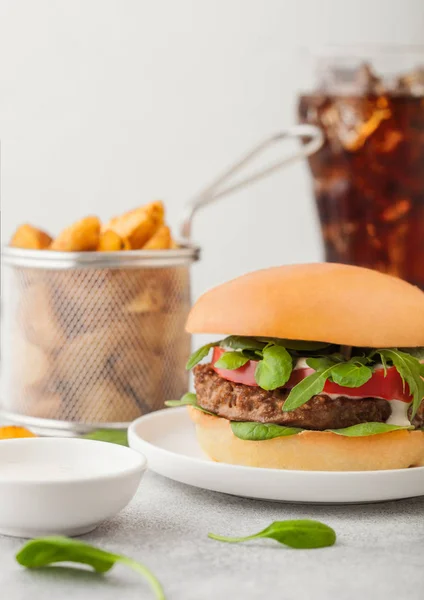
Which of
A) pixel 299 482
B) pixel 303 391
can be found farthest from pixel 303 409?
pixel 299 482

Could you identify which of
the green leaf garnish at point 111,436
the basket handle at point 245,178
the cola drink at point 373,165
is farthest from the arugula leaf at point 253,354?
the cola drink at point 373,165

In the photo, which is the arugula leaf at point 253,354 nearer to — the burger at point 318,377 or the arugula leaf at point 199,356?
the burger at point 318,377

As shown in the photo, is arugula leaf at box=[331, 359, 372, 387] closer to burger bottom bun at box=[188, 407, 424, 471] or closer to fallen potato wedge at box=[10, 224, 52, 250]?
burger bottom bun at box=[188, 407, 424, 471]

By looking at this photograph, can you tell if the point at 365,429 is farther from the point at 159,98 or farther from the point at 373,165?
the point at 159,98

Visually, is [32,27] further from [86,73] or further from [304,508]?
[304,508]

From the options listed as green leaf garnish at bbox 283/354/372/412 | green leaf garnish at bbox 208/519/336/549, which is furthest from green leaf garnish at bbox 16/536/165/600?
green leaf garnish at bbox 283/354/372/412

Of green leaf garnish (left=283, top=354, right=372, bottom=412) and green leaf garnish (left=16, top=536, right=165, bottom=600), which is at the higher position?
green leaf garnish (left=283, top=354, right=372, bottom=412)
